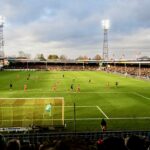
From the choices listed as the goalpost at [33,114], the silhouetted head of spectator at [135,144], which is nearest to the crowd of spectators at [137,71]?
the goalpost at [33,114]

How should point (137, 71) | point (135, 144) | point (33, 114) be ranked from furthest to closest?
point (137, 71)
point (33, 114)
point (135, 144)

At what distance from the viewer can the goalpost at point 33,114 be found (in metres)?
32.2

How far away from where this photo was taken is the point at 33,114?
33.4 metres

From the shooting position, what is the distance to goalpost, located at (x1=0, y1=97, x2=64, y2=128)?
3219cm

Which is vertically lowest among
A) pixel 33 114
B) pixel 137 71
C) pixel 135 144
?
pixel 137 71

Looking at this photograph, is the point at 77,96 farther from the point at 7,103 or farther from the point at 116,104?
the point at 7,103

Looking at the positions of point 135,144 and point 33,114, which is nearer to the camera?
point 135,144

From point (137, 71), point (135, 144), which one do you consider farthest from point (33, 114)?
point (137, 71)

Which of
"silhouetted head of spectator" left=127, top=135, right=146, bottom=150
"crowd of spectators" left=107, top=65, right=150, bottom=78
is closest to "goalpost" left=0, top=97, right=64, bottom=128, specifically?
"silhouetted head of spectator" left=127, top=135, right=146, bottom=150

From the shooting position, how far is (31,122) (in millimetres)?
32031

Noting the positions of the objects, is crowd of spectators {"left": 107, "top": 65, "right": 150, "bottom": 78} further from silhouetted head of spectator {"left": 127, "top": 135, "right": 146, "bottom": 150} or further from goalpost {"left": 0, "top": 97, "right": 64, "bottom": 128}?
silhouetted head of spectator {"left": 127, "top": 135, "right": 146, "bottom": 150}

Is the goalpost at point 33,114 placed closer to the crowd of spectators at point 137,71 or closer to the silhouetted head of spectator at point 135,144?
the silhouetted head of spectator at point 135,144

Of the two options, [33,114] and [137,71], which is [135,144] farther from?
[137,71]

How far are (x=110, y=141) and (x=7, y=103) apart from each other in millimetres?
34229
